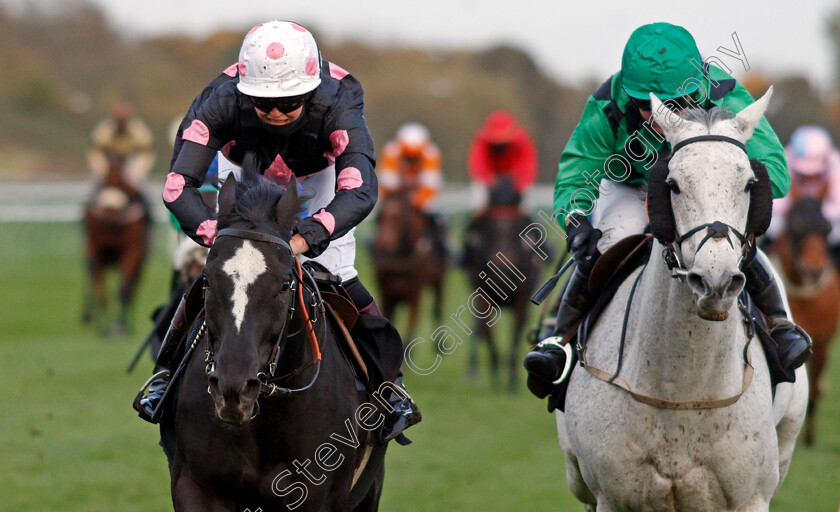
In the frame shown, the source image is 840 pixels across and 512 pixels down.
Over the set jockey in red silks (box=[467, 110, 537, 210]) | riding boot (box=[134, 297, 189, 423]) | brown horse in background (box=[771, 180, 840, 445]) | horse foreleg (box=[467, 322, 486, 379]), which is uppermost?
riding boot (box=[134, 297, 189, 423])

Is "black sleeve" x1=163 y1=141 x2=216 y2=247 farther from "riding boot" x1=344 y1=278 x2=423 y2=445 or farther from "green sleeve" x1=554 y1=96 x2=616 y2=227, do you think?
"green sleeve" x1=554 y1=96 x2=616 y2=227

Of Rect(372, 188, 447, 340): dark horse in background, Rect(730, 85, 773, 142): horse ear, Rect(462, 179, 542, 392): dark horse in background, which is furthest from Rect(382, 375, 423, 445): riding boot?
Rect(372, 188, 447, 340): dark horse in background

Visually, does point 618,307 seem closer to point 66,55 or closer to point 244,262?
point 244,262

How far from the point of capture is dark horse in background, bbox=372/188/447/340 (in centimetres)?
1147

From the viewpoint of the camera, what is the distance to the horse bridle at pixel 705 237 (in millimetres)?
3373

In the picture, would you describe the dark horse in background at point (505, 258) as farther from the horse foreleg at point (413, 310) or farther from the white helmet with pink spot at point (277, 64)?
the white helmet with pink spot at point (277, 64)

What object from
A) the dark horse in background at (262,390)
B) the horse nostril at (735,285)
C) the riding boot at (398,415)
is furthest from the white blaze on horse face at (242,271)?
the horse nostril at (735,285)

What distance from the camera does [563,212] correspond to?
4754 mm

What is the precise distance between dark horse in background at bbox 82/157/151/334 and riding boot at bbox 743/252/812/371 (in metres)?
10.7

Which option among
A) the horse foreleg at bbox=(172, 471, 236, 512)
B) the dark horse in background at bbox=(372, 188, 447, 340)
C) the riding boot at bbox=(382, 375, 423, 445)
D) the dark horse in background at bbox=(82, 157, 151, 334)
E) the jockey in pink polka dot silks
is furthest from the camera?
the dark horse in background at bbox=(82, 157, 151, 334)

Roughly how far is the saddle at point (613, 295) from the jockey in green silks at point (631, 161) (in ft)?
0.16

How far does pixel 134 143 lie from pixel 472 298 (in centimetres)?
542

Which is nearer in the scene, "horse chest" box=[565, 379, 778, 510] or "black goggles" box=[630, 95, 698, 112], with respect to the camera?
"horse chest" box=[565, 379, 778, 510]

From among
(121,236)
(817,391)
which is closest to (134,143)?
(121,236)
